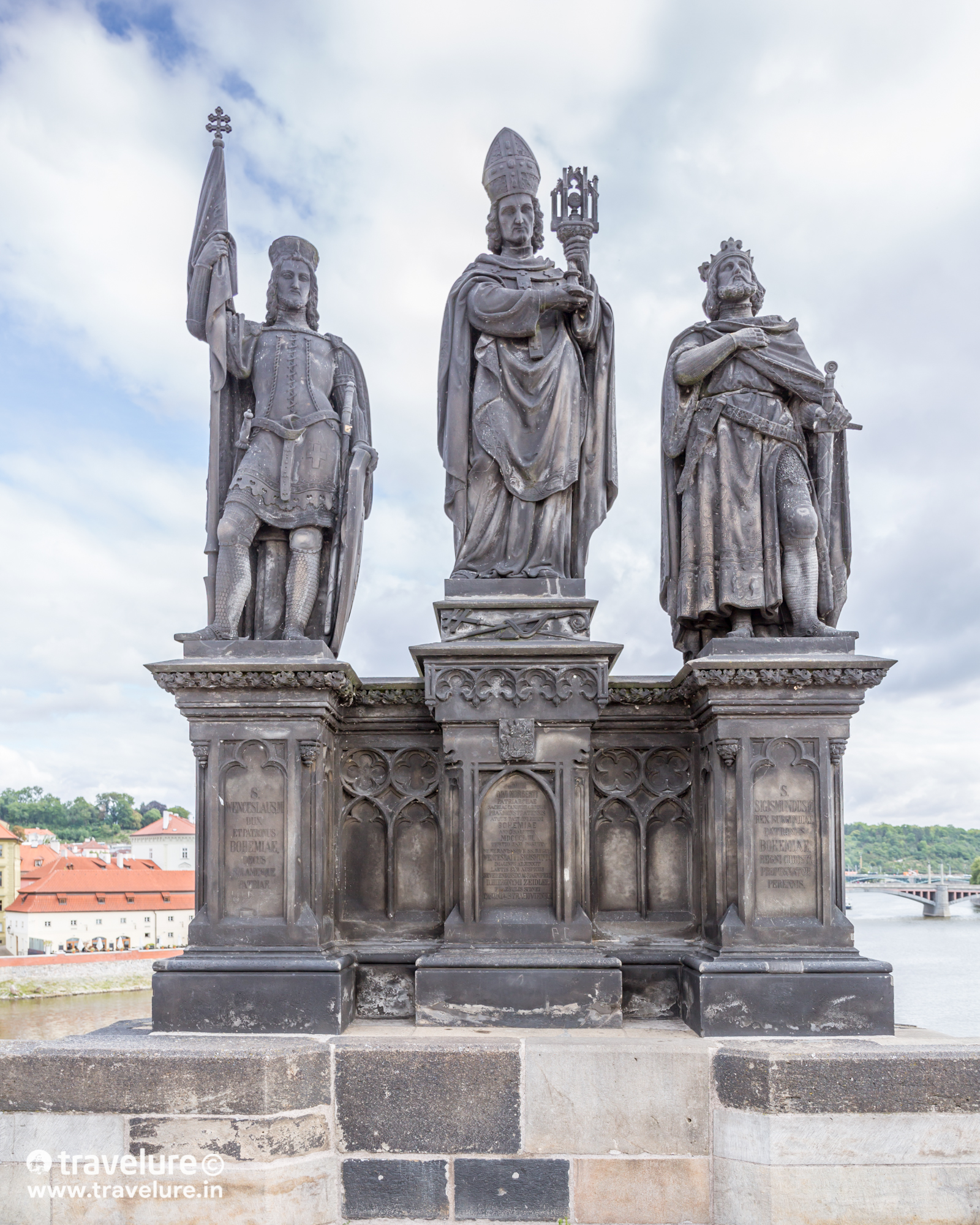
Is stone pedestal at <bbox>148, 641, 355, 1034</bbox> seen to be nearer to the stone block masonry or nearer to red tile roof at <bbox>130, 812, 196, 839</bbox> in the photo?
the stone block masonry

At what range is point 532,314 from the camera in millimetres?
8258

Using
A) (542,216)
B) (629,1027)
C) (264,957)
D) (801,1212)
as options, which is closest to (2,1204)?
(264,957)

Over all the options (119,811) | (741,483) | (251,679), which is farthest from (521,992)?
(119,811)

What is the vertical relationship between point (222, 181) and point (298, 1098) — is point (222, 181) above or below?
above

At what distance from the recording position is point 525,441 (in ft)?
27.2

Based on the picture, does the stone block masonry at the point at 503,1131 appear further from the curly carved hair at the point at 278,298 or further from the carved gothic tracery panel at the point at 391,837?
the curly carved hair at the point at 278,298

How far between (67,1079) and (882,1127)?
15.5 feet

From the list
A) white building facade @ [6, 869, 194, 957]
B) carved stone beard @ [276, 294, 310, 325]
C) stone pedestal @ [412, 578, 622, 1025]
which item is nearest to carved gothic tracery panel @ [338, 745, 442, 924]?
stone pedestal @ [412, 578, 622, 1025]

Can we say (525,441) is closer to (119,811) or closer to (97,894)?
(97,894)

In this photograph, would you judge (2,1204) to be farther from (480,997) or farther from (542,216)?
(542,216)

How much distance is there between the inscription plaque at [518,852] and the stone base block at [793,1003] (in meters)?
1.26

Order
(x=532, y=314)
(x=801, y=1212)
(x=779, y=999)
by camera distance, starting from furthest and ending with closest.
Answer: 1. (x=532, y=314)
2. (x=779, y=999)
3. (x=801, y=1212)

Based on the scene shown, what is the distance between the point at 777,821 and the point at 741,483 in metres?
2.40

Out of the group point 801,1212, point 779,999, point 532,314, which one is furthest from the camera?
point 532,314
